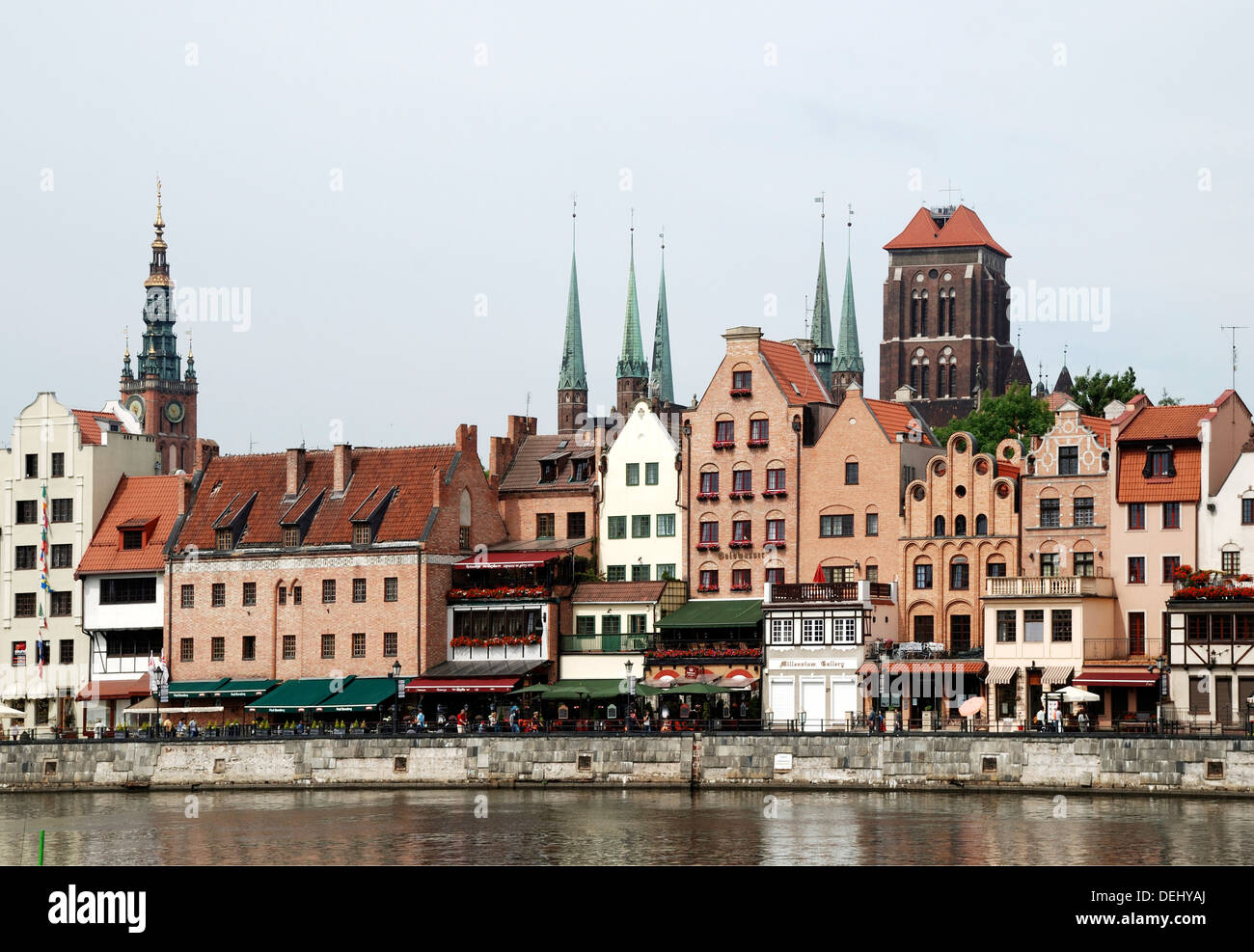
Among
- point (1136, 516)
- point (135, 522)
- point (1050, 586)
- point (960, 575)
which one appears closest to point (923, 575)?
point (960, 575)

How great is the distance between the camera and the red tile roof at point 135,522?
96.9 metres

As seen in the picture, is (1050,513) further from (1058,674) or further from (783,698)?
(783,698)

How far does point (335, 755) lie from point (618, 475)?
21431mm

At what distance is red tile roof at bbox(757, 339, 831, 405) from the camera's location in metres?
91.2

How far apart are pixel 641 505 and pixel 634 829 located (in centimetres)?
3312

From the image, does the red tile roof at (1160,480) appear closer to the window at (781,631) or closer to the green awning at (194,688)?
the window at (781,631)

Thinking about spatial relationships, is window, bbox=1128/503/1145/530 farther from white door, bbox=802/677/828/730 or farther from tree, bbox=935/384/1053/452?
tree, bbox=935/384/1053/452

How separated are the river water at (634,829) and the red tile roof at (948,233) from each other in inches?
4714

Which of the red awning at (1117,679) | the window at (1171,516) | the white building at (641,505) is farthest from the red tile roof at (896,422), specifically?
the red awning at (1117,679)

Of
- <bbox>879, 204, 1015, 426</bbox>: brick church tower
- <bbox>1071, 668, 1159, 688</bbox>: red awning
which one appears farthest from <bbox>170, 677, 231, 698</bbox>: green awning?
<bbox>879, 204, 1015, 426</bbox>: brick church tower

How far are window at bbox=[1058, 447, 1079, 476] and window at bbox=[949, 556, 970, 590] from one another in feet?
18.4

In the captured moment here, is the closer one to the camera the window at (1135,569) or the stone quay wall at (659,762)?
the stone quay wall at (659,762)

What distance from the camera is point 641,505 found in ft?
307
